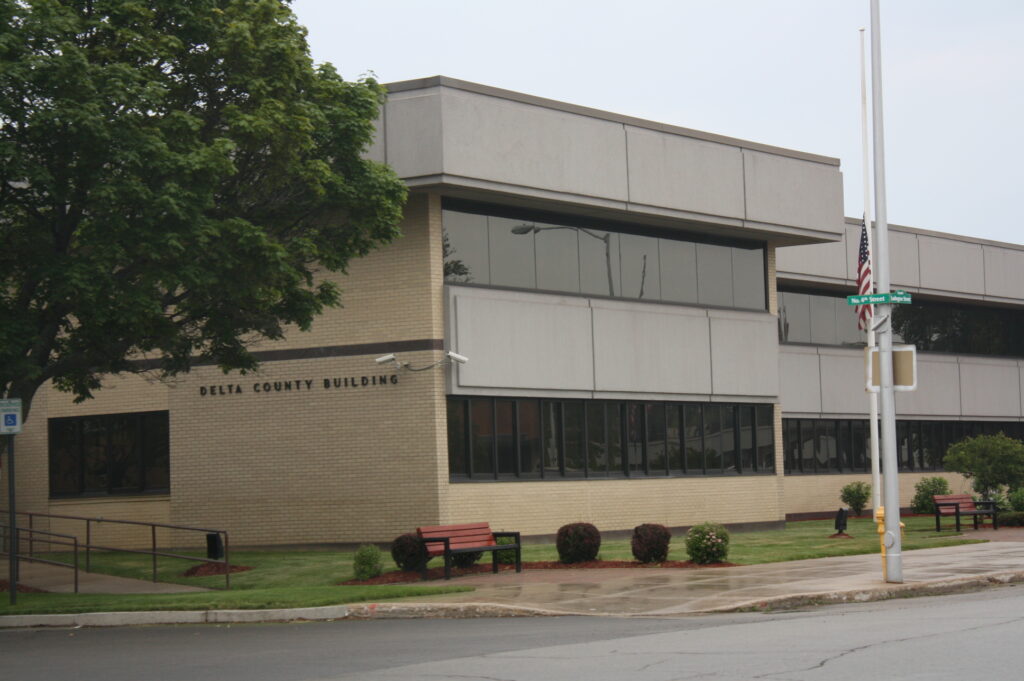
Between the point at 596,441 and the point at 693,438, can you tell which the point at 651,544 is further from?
the point at 693,438

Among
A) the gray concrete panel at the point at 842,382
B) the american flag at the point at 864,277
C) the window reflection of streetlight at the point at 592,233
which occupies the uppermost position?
the window reflection of streetlight at the point at 592,233

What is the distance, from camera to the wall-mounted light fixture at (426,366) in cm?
2798

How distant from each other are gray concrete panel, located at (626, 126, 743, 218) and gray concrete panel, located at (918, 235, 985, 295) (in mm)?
13291

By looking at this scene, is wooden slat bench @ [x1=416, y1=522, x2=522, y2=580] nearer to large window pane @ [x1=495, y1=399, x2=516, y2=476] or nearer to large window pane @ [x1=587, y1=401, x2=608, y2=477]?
large window pane @ [x1=495, y1=399, x2=516, y2=476]

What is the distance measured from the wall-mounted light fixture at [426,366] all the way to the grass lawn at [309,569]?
377 centimetres

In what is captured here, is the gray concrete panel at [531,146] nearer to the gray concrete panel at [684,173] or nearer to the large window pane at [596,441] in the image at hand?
the gray concrete panel at [684,173]

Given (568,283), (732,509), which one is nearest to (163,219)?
(568,283)

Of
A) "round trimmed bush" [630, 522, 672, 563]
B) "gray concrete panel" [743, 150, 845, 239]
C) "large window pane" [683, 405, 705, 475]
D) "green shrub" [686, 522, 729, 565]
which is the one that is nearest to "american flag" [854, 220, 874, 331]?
"gray concrete panel" [743, 150, 845, 239]

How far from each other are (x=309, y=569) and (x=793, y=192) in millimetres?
16619

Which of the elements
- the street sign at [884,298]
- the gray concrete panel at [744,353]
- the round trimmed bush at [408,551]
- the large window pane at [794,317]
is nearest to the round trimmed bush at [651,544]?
the round trimmed bush at [408,551]

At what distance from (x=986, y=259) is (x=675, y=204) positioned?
1922 cm

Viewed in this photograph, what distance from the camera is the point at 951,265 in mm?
45469

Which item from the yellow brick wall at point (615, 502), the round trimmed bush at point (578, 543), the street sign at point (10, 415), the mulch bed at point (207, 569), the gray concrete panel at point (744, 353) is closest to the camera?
the street sign at point (10, 415)

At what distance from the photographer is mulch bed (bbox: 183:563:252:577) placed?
25.4m
